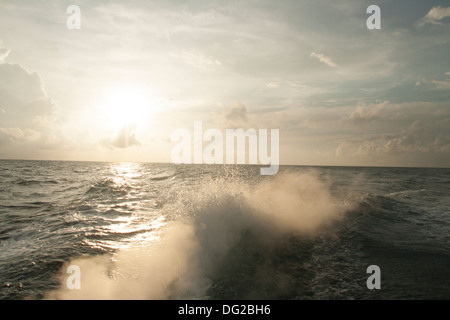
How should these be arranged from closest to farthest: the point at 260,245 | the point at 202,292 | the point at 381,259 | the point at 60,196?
the point at 202,292, the point at 381,259, the point at 260,245, the point at 60,196

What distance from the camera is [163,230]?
11852mm

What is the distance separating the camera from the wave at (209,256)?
6.60 m

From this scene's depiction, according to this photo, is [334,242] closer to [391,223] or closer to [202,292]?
[391,223]

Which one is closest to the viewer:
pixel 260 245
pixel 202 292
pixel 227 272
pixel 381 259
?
pixel 202 292

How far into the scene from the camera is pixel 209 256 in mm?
8492

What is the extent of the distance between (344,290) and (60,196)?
2372 cm

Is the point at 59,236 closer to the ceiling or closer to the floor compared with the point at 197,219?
closer to the floor

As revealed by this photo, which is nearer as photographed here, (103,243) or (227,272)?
(227,272)

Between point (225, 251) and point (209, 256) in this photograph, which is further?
point (225, 251)

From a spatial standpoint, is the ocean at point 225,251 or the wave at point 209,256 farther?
the ocean at point 225,251

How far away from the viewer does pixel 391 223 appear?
46.5 feet

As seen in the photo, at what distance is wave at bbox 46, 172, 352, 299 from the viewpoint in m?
6.60

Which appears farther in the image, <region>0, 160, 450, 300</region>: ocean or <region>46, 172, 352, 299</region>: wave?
<region>0, 160, 450, 300</region>: ocean
